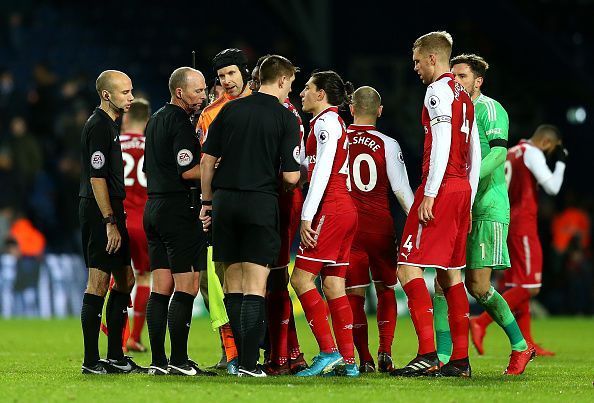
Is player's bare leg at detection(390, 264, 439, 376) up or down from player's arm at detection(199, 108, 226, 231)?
down

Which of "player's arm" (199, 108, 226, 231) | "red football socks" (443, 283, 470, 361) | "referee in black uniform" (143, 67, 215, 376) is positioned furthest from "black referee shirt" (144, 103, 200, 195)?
"red football socks" (443, 283, 470, 361)

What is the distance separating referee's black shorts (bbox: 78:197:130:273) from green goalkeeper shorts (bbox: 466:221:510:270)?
2.81 m

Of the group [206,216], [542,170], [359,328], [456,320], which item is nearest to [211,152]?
[206,216]

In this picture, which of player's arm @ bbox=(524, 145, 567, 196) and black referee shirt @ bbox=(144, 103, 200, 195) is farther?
player's arm @ bbox=(524, 145, 567, 196)

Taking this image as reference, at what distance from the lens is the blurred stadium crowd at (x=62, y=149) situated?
19172 millimetres

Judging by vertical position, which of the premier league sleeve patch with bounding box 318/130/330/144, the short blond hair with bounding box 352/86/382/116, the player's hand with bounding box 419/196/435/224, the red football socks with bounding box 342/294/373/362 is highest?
the short blond hair with bounding box 352/86/382/116

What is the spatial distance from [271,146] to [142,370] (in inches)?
85.5

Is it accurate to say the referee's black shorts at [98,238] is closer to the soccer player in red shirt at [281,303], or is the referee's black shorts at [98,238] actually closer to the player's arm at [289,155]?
the soccer player in red shirt at [281,303]

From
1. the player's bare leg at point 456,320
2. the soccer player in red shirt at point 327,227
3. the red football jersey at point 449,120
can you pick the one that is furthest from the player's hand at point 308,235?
the player's bare leg at point 456,320

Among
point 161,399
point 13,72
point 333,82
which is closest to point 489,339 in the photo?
point 333,82

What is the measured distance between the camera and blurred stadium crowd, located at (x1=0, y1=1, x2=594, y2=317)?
19.2 metres

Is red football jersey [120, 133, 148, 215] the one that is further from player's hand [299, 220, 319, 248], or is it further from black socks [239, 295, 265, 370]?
black socks [239, 295, 265, 370]

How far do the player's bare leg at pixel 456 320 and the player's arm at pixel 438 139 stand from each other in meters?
0.62

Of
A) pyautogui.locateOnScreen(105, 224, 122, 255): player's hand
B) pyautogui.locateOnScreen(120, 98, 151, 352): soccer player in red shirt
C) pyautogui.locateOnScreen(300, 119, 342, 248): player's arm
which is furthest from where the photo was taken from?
pyautogui.locateOnScreen(120, 98, 151, 352): soccer player in red shirt
